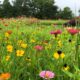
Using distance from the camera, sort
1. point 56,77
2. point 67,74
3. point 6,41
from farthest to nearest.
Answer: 1. point 6,41
2. point 56,77
3. point 67,74

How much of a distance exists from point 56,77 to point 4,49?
0.92m

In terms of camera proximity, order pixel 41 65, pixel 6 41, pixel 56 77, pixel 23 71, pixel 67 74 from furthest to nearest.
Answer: pixel 6 41
pixel 41 65
pixel 23 71
pixel 56 77
pixel 67 74

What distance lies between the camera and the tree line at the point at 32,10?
4562 cm

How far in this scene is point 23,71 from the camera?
216 cm

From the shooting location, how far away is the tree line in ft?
150

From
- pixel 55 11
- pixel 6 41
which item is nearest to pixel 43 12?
pixel 55 11

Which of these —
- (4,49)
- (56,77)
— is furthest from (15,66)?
(4,49)

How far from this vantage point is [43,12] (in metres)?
45.6

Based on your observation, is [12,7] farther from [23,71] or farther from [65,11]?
[23,71]

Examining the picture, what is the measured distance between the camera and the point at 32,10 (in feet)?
153

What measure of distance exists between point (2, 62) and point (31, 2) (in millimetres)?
45997

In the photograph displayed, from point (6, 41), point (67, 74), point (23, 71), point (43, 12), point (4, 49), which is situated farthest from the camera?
point (43, 12)

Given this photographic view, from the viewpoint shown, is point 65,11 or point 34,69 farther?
point 65,11

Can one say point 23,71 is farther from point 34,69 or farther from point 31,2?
point 31,2
